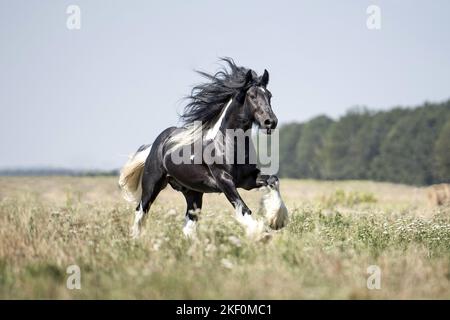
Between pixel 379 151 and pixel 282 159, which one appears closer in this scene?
pixel 379 151

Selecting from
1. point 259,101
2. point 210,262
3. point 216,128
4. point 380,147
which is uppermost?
point 380,147

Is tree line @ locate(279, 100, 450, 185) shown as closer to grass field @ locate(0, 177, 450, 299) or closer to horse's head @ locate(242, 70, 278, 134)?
horse's head @ locate(242, 70, 278, 134)

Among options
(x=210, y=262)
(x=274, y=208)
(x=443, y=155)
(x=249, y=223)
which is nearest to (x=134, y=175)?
(x=274, y=208)

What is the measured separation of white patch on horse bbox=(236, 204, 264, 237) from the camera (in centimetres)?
796

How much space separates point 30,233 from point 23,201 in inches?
131

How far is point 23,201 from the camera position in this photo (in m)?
11.5

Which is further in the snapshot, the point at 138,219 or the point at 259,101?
the point at 138,219

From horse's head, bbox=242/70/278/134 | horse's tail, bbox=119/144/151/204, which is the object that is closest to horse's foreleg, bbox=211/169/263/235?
horse's head, bbox=242/70/278/134

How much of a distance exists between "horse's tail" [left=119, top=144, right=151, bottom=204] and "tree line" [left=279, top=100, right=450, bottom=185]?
155 ft

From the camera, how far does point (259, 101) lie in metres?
8.99

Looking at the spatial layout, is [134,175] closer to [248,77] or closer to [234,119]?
[234,119]

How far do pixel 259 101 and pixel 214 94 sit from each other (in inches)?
51.1
